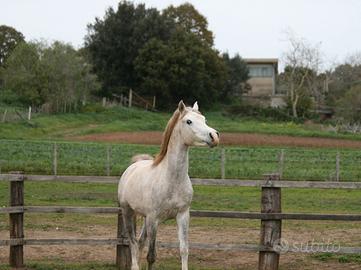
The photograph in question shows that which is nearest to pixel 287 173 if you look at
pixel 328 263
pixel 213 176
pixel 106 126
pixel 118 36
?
pixel 213 176

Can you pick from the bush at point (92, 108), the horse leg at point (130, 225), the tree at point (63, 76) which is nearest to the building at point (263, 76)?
the bush at point (92, 108)

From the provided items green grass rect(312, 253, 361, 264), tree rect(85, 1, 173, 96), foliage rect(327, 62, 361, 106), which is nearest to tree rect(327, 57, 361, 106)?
foliage rect(327, 62, 361, 106)

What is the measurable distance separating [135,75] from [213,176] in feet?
111

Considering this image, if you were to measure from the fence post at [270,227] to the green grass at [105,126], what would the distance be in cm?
2665

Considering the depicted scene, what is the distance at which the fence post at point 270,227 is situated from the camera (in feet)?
28.0

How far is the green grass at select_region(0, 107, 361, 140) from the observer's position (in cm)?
3608

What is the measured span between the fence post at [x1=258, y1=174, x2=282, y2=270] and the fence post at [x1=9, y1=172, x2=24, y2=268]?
3.59 m

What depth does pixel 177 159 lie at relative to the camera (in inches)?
292

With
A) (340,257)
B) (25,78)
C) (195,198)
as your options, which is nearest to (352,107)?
(25,78)

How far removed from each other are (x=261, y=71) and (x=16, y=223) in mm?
75028

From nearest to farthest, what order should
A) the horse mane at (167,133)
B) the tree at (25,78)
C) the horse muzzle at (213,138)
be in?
the horse muzzle at (213,138), the horse mane at (167,133), the tree at (25,78)

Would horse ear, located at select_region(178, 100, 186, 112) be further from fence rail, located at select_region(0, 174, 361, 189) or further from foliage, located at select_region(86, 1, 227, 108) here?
→ foliage, located at select_region(86, 1, 227, 108)

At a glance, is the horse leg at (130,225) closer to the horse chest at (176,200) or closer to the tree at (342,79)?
the horse chest at (176,200)

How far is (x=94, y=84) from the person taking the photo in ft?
163
